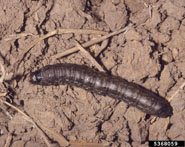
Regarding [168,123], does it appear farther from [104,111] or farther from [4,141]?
[4,141]

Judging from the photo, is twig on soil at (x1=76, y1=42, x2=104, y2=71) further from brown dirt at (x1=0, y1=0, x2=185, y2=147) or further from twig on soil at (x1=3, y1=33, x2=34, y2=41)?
twig on soil at (x1=3, y1=33, x2=34, y2=41)

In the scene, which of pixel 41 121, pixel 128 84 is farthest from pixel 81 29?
pixel 41 121

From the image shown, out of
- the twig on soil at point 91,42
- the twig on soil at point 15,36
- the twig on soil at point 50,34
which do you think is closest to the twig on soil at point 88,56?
the twig on soil at point 91,42

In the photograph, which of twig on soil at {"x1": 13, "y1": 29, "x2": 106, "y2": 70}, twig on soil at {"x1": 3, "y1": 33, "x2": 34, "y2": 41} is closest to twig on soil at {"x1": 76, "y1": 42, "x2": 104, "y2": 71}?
twig on soil at {"x1": 13, "y1": 29, "x2": 106, "y2": 70}

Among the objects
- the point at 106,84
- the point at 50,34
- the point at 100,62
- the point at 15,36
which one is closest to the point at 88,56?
the point at 100,62

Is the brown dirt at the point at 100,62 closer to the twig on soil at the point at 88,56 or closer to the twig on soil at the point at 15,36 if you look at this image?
the twig on soil at the point at 15,36
